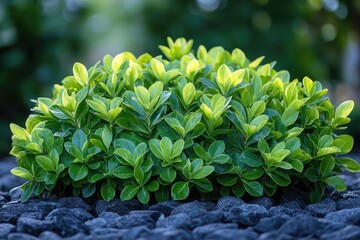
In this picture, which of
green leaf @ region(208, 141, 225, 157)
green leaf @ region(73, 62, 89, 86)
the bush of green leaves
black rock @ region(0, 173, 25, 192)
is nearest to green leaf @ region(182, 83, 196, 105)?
the bush of green leaves

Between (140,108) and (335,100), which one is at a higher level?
(335,100)

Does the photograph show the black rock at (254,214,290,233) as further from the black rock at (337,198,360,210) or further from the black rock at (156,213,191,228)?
the black rock at (337,198,360,210)

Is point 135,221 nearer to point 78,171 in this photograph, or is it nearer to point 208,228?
point 208,228

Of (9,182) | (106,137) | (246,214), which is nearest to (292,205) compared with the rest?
(246,214)

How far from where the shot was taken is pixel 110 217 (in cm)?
189

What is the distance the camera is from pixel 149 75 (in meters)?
2.31

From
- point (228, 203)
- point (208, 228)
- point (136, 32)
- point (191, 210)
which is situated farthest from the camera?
point (136, 32)

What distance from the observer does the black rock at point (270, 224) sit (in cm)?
162

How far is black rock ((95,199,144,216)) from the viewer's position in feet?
6.62

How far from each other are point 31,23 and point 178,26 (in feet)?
6.56

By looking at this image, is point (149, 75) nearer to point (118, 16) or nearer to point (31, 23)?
point (31, 23)

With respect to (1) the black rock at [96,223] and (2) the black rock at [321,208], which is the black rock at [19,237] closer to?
(1) the black rock at [96,223]

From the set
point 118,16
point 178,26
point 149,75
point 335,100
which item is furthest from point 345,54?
point 149,75

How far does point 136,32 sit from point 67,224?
6.08 m
